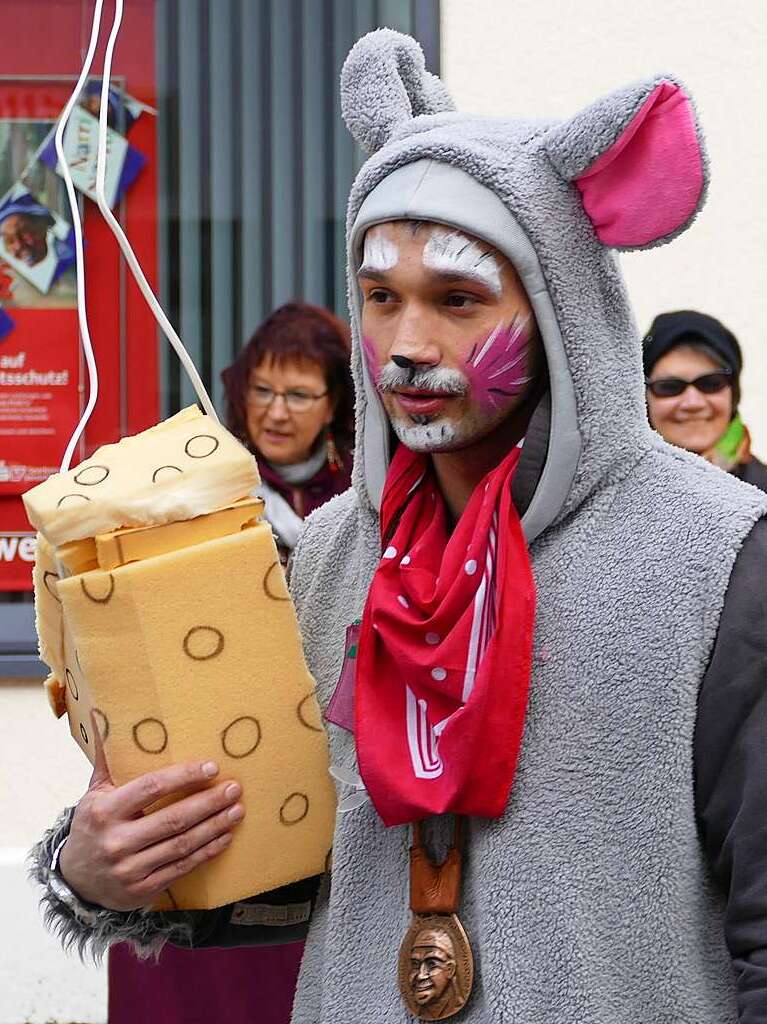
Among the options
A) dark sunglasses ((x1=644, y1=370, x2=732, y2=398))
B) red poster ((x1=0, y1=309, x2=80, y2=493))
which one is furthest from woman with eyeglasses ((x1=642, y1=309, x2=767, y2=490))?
red poster ((x1=0, y1=309, x2=80, y2=493))

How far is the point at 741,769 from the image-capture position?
1307mm

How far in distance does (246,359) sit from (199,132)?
1.01 metres

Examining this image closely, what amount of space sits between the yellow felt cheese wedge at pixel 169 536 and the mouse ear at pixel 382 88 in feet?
1.44

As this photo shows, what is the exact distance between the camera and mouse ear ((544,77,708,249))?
1.41m

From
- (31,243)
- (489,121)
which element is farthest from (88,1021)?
(489,121)

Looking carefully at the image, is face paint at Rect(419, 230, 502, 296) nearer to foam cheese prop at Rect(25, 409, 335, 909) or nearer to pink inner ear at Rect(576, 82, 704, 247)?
pink inner ear at Rect(576, 82, 704, 247)

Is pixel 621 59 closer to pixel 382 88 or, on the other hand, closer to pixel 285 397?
pixel 285 397

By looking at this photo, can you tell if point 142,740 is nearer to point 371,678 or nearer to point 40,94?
point 371,678

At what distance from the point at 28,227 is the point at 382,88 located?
3.07 meters

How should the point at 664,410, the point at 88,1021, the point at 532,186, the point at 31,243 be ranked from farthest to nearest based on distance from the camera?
the point at 31,243 → the point at 88,1021 → the point at 664,410 → the point at 532,186

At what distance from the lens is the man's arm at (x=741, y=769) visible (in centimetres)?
129

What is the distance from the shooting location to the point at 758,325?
14.1 ft

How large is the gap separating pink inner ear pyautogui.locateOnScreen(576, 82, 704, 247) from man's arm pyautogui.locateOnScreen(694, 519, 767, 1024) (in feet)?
1.08

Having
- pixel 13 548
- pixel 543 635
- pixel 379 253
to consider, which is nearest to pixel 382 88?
pixel 379 253
